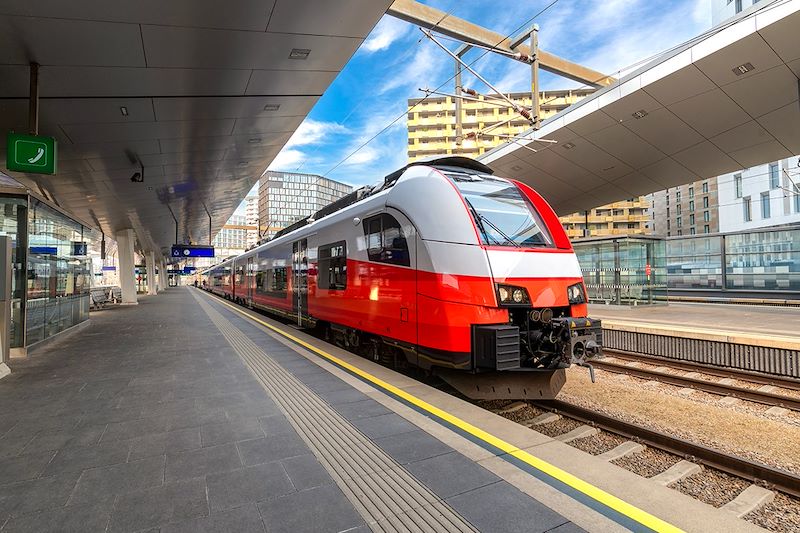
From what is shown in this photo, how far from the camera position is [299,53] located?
20.2 ft

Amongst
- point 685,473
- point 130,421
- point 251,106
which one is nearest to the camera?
point 685,473

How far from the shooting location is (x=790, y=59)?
29.2 ft

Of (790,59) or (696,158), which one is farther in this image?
(696,158)

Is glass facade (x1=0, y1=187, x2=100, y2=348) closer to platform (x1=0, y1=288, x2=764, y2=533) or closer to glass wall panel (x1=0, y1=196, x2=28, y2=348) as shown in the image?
glass wall panel (x1=0, y1=196, x2=28, y2=348)

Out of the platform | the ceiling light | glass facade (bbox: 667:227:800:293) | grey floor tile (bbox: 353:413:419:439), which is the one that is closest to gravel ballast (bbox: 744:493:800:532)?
the platform

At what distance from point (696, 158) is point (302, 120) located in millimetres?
13012

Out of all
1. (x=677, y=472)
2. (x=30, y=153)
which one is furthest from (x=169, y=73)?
(x=677, y=472)

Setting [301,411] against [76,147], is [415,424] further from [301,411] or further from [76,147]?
[76,147]

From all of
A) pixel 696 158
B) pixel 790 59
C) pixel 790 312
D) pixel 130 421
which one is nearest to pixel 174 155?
pixel 130 421

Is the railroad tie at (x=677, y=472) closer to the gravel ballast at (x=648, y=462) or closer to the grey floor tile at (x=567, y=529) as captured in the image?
the gravel ballast at (x=648, y=462)

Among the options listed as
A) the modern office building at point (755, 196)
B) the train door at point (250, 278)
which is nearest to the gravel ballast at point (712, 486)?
the train door at point (250, 278)

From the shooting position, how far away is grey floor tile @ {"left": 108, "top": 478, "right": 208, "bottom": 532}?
246cm

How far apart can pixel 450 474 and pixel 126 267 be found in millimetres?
26582

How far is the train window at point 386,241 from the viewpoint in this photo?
5.68 m
